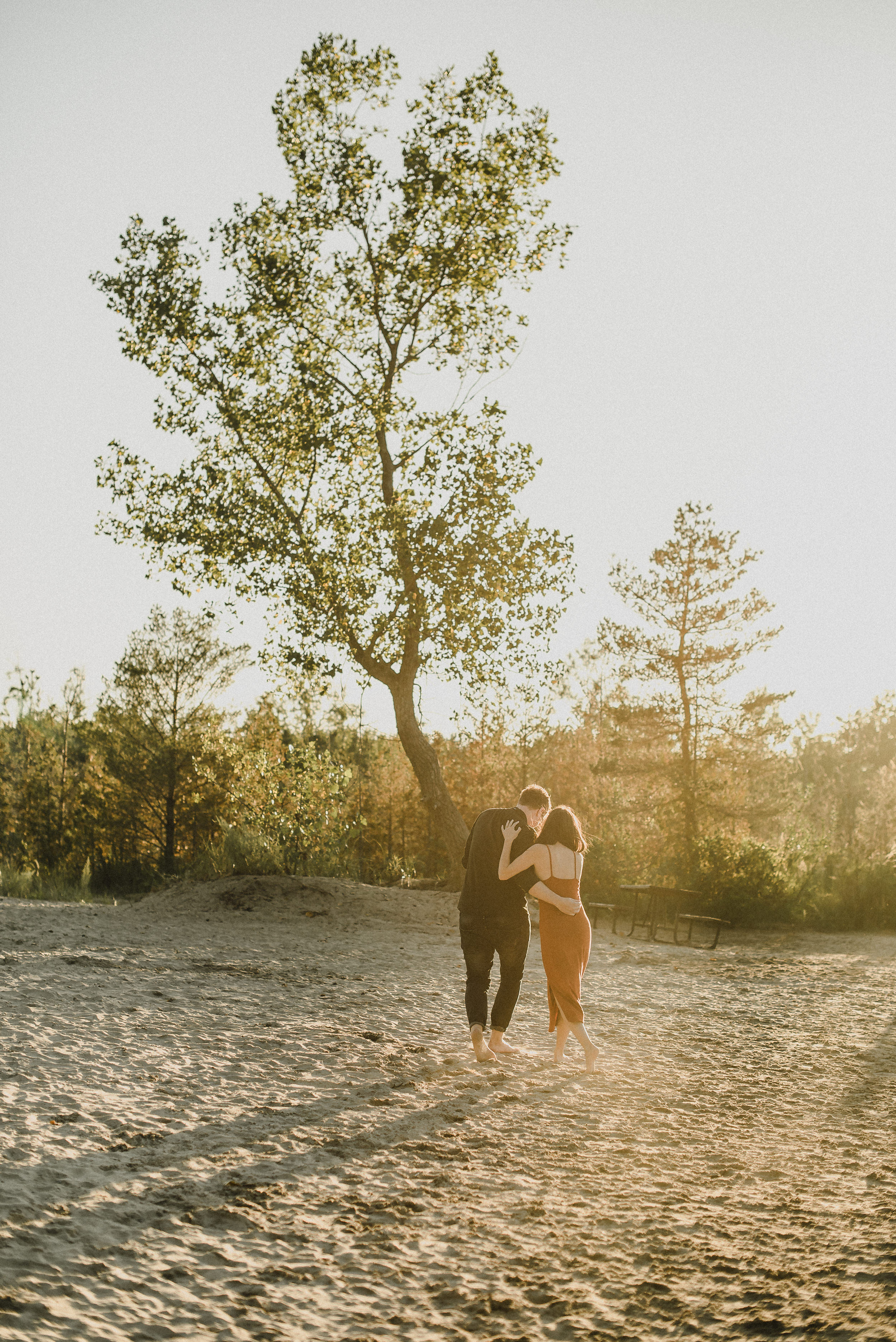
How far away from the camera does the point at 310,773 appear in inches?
830

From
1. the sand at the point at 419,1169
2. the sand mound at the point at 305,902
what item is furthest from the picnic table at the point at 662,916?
the sand at the point at 419,1169

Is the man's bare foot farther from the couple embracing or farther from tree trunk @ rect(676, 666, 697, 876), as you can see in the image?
tree trunk @ rect(676, 666, 697, 876)

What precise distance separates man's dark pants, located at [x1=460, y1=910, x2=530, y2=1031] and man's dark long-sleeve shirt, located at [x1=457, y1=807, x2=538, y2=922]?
0.18ft

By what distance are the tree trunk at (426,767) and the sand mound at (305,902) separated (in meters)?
1.12

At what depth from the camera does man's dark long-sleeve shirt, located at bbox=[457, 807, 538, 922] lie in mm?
7312

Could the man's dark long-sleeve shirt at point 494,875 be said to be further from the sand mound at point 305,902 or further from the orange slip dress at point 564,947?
the sand mound at point 305,902

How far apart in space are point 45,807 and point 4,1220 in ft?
95.4

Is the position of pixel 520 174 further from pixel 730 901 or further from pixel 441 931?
pixel 730 901

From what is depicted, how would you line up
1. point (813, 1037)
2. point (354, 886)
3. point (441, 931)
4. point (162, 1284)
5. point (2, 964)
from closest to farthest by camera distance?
1. point (162, 1284)
2. point (813, 1037)
3. point (2, 964)
4. point (441, 931)
5. point (354, 886)

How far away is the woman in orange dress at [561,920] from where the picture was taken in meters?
7.25

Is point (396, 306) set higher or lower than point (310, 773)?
higher

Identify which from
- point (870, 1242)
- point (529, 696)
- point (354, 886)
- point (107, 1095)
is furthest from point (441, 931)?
point (870, 1242)

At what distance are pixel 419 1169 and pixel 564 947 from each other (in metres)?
2.66

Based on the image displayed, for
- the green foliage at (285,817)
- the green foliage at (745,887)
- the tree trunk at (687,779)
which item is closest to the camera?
the green foliage at (285,817)
